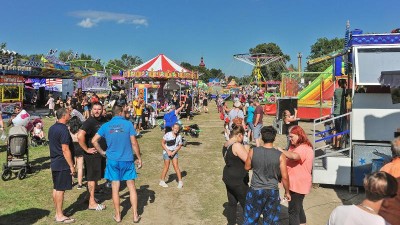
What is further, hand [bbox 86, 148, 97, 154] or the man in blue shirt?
hand [bbox 86, 148, 97, 154]

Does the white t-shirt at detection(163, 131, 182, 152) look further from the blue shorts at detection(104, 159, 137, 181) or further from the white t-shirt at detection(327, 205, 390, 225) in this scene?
the white t-shirt at detection(327, 205, 390, 225)

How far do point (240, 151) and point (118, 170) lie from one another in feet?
6.51

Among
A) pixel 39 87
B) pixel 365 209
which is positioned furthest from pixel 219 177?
pixel 39 87

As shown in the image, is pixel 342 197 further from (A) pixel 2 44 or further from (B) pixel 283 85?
(A) pixel 2 44

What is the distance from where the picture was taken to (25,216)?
19.4ft

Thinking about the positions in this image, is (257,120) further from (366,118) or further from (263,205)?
(263,205)

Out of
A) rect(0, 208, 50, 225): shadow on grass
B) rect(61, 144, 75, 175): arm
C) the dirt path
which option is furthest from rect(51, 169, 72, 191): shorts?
the dirt path

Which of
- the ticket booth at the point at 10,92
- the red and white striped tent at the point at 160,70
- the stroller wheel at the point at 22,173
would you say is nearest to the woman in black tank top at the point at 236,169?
the stroller wheel at the point at 22,173


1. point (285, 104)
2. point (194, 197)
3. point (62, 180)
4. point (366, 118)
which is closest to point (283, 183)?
point (194, 197)

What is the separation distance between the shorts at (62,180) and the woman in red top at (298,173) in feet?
10.8

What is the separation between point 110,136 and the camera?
5.35 m

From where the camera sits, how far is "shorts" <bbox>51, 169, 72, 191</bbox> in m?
5.45

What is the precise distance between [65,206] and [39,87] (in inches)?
1124

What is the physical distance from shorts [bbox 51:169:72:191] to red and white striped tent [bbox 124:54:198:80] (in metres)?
17.5
